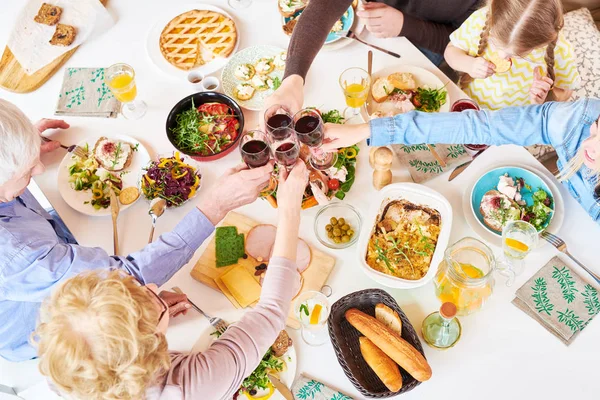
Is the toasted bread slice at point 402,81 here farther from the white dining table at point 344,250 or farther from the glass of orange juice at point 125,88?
the glass of orange juice at point 125,88

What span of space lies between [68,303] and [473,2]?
1.96m

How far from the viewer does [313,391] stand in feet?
4.84

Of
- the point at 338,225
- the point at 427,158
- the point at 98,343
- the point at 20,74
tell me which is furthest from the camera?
the point at 20,74

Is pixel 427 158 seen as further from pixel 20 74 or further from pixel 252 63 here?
pixel 20 74

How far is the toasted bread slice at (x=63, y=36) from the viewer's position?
2.17 metres

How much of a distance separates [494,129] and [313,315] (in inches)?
35.4

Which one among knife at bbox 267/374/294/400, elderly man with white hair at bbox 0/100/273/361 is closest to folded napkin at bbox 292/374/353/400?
knife at bbox 267/374/294/400

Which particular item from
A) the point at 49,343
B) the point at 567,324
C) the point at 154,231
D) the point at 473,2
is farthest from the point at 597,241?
the point at 49,343

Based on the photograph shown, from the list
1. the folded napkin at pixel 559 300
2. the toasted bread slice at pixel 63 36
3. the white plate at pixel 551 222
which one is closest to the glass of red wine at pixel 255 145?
the white plate at pixel 551 222

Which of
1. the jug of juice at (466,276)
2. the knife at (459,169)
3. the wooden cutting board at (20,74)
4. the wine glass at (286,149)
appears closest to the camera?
the jug of juice at (466,276)

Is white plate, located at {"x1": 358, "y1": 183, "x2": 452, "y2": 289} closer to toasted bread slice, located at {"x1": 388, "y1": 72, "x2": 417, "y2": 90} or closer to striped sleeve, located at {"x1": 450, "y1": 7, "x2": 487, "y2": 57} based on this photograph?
toasted bread slice, located at {"x1": 388, "y1": 72, "x2": 417, "y2": 90}

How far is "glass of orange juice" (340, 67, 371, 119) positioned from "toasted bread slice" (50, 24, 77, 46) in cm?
127

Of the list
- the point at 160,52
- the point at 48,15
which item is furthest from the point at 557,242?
the point at 48,15

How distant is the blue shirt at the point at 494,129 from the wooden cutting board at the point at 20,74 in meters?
1.46
